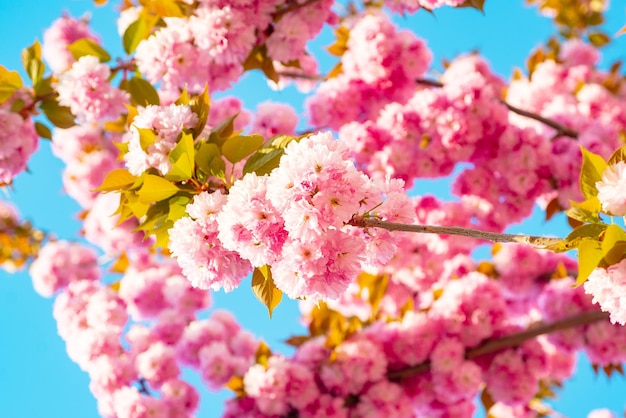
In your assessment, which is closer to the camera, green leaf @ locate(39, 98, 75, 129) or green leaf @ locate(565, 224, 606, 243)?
A: green leaf @ locate(565, 224, 606, 243)

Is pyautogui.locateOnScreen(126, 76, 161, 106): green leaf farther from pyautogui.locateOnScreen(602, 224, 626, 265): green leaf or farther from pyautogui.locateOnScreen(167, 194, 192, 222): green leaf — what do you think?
pyautogui.locateOnScreen(602, 224, 626, 265): green leaf

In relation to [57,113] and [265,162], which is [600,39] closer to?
[57,113]

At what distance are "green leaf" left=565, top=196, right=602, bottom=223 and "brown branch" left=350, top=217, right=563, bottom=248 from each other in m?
0.16

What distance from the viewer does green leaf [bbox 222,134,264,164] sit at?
→ 1919 millimetres

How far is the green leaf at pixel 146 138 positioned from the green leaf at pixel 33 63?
4.52 feet

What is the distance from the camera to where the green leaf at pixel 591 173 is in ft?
5.26

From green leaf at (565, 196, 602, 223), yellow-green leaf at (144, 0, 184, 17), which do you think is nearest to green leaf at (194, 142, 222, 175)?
green leaf at (565, 196, 602, 223)

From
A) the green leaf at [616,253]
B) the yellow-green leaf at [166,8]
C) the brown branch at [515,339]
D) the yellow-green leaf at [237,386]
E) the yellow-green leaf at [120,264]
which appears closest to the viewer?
the green leaf at [616,253]

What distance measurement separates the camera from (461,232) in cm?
145

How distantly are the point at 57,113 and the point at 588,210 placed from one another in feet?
7.73

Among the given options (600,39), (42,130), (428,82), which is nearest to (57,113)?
(42,130)

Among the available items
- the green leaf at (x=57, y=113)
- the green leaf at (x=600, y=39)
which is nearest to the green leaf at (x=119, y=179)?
the green leaf at (x=57, y=113)

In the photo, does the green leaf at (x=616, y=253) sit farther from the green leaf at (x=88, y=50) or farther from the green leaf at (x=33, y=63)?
the green leaf at (x=33, y=63)

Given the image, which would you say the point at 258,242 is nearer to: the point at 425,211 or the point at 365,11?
the point at 425,211
